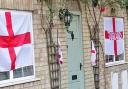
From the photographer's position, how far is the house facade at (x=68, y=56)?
10.0 meters

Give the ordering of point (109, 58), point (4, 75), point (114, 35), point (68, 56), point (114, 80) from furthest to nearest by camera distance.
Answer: point (114, 35)
point (109, 58)
point (114, 80)
point (68, 56)
point (4, 75)

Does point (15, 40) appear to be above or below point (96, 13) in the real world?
below

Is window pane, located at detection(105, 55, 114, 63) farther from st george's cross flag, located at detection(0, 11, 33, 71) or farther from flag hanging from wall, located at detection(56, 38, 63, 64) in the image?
st george's cross flag, located at detection(0, 11, 33, 71)

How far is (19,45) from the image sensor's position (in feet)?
32.6

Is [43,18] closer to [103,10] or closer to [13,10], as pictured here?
[13,10]

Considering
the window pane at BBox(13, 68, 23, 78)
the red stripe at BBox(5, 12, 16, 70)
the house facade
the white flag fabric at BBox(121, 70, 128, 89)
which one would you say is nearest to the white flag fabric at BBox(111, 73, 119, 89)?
the house facade

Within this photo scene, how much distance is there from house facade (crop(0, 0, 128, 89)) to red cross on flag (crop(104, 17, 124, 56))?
18 centimetres

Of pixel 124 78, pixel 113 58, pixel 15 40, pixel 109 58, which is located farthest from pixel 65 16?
pixel 124 78

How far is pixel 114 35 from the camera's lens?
48.1 feet

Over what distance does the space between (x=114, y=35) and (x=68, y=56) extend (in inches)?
130

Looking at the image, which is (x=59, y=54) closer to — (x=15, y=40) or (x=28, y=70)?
(x=28, y=70)

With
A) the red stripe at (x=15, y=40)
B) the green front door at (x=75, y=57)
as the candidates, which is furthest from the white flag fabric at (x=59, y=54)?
the red stripe at (x=15, y=40)

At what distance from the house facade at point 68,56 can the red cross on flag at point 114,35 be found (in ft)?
0.59

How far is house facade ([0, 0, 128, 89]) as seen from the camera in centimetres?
1002
